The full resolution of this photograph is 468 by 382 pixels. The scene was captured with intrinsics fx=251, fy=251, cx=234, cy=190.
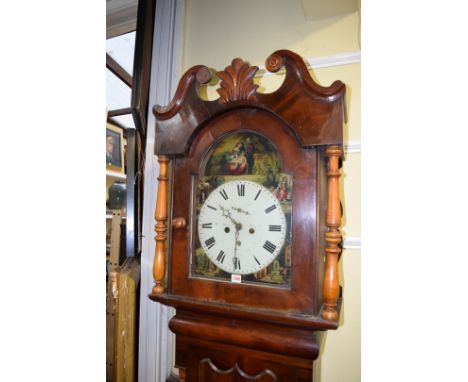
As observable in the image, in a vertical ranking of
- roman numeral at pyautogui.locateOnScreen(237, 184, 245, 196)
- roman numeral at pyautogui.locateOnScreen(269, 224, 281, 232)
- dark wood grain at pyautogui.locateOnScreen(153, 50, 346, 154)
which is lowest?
roman numeral at pyautogui.locateOnScreen(269, 224, 281, 232)

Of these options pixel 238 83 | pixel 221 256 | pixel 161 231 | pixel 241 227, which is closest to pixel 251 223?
pixel 241 227

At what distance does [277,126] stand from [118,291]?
955 mm

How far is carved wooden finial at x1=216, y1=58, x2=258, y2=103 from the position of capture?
0.73m

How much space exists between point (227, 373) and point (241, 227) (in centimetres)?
43

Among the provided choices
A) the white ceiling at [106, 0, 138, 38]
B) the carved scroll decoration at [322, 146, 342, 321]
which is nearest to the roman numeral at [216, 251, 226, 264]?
the carved scroll decoration at [322, 146, 342, 321]

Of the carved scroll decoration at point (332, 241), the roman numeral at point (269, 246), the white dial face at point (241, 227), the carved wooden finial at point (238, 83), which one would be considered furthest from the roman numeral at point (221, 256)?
the carved wooden finial at point (238, 83)

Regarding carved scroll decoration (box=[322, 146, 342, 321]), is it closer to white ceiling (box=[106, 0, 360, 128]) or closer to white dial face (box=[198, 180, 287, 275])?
white dial face (box=[198, 180, 287, 275])

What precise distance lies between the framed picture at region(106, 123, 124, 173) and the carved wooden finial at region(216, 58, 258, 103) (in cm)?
121

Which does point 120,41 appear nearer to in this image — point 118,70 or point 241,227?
point 118,70

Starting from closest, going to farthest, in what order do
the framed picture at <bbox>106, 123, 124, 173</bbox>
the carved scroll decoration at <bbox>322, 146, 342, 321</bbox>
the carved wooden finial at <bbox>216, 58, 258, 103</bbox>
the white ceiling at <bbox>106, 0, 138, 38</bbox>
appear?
the carved scroll decoration at <bbox>322, 146, 342, 321</bbox>
the carved wooden finial at <bbox>216, 58, 258, 103</bbox>
the white ceiling at <bbox>106, 0, 138, 38</bbox>
the framed picture at <bbox>106, 123, 124, 173</bbox>

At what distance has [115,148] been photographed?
175cm

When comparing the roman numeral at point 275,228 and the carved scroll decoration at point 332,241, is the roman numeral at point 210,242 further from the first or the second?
the carved scroll decoration at point 332,241
